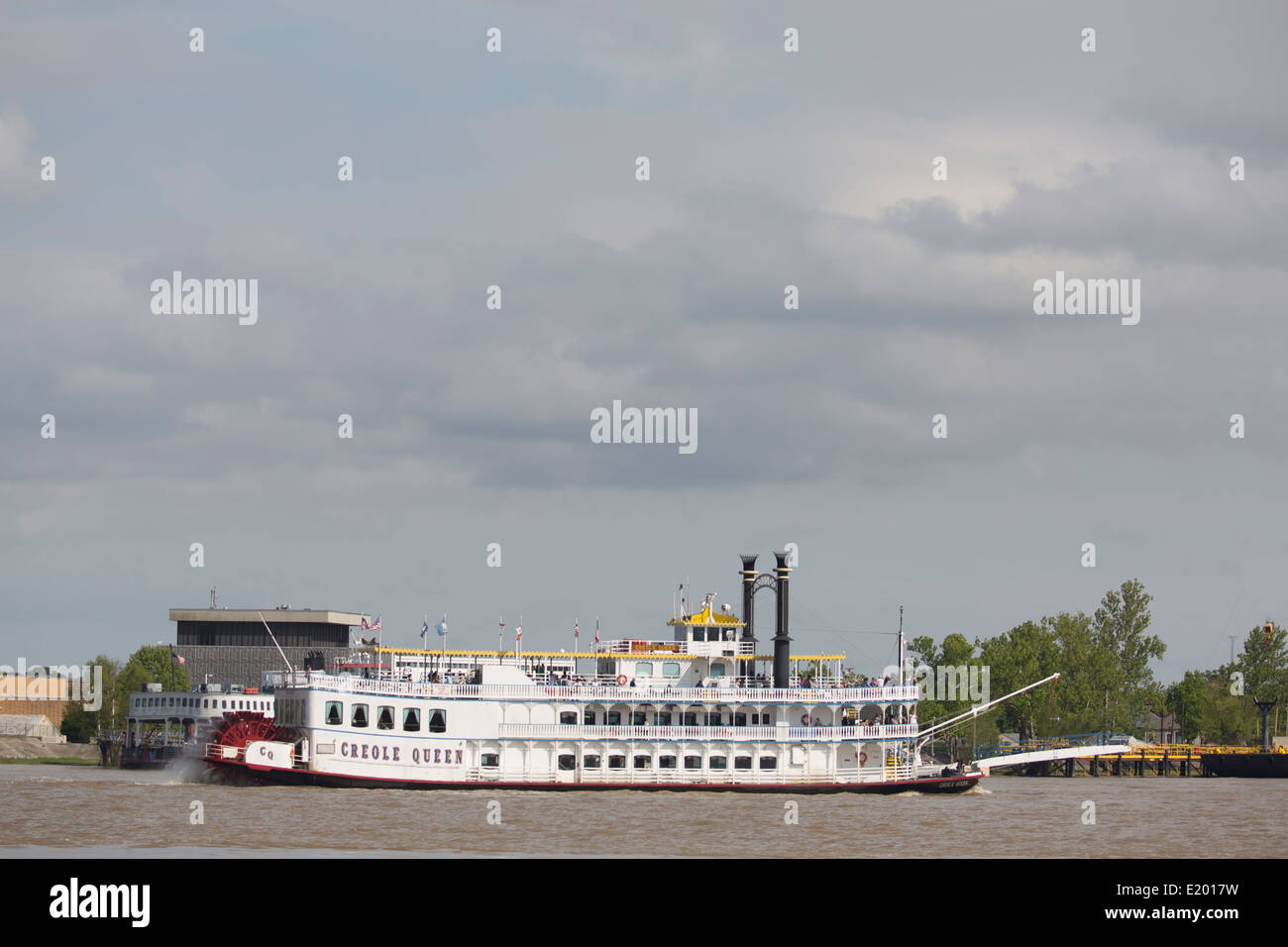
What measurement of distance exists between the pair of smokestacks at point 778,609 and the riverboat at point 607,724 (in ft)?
0.33

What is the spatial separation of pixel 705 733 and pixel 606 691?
4.79 m

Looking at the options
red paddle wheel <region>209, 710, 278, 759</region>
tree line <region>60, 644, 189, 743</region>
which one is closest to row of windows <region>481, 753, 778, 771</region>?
red paddle wheel <region>209, 710, 278, 759</region>

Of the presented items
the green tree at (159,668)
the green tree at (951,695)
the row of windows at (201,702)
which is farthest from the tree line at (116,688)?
the green tree at (951,695)

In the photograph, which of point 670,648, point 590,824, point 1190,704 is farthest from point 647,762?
point 1190,704

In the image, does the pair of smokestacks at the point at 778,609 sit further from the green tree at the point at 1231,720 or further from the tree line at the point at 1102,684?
the green tree at the point at 1231,720

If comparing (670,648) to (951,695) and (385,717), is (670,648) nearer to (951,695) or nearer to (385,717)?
(385,717)

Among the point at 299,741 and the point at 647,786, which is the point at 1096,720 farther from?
the point at 299,741

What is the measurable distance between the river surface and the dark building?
73.5 meters

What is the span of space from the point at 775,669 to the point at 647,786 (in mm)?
8010

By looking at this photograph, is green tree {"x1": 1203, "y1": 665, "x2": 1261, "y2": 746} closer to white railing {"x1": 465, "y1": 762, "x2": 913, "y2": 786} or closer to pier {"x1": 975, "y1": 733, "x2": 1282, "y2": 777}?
pier {"x1": 975, "y1": 733, "x2": 1282, "y2": 777}

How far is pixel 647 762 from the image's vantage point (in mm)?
68875

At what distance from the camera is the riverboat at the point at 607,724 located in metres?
63.9
